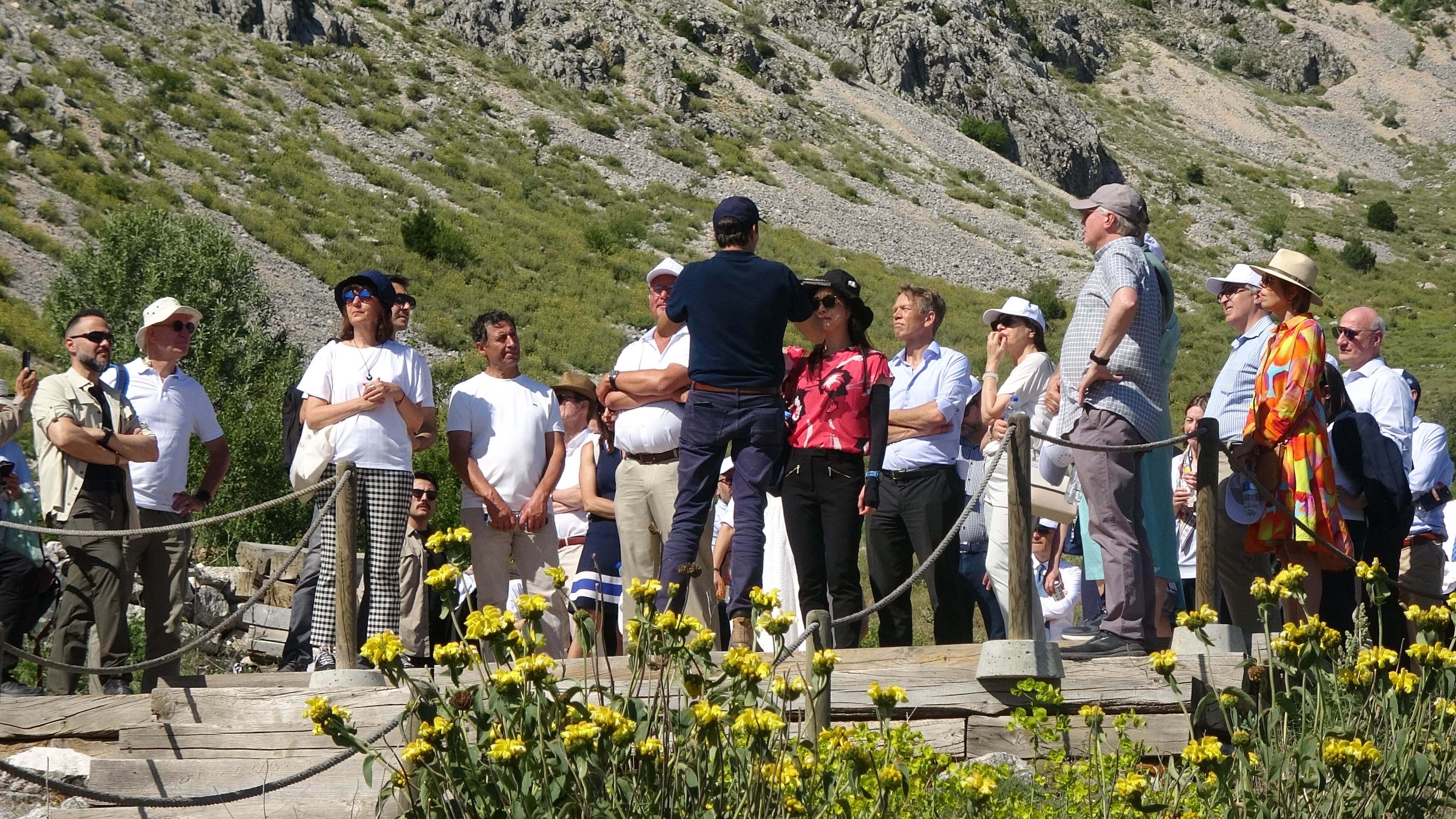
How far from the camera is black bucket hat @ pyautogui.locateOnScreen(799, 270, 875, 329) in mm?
5863

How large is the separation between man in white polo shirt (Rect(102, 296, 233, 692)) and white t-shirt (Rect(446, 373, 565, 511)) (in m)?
1.38

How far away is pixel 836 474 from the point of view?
562cm

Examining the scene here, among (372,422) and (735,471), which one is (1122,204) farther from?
(372,422)

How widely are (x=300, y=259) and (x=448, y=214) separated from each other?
7708mm

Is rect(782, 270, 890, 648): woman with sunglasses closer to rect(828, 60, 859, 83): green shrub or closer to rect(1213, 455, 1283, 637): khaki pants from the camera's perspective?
rect(1213, 455, 1283, 637): khaki pants

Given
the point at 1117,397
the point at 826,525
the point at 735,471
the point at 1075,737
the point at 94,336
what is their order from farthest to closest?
1. the point at 94,336
2. the point at 826,525
3. the point at 735,471
4. the point at 1117,397
5. the point at 1075,737

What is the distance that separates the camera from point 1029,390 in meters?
6.68

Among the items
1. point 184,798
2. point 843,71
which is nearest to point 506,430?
point 184,798

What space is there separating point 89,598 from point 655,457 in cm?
250

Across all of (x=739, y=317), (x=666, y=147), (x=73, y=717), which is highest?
(x=666, y=147)

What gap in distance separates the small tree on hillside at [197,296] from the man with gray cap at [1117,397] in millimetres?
14285

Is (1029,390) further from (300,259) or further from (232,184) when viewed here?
(232,184)

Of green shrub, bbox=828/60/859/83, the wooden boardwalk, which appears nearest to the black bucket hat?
the wooden boardwalk

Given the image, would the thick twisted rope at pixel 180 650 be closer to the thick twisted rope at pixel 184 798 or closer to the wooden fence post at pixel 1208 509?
the thick twisted rope at pixel 184 798
